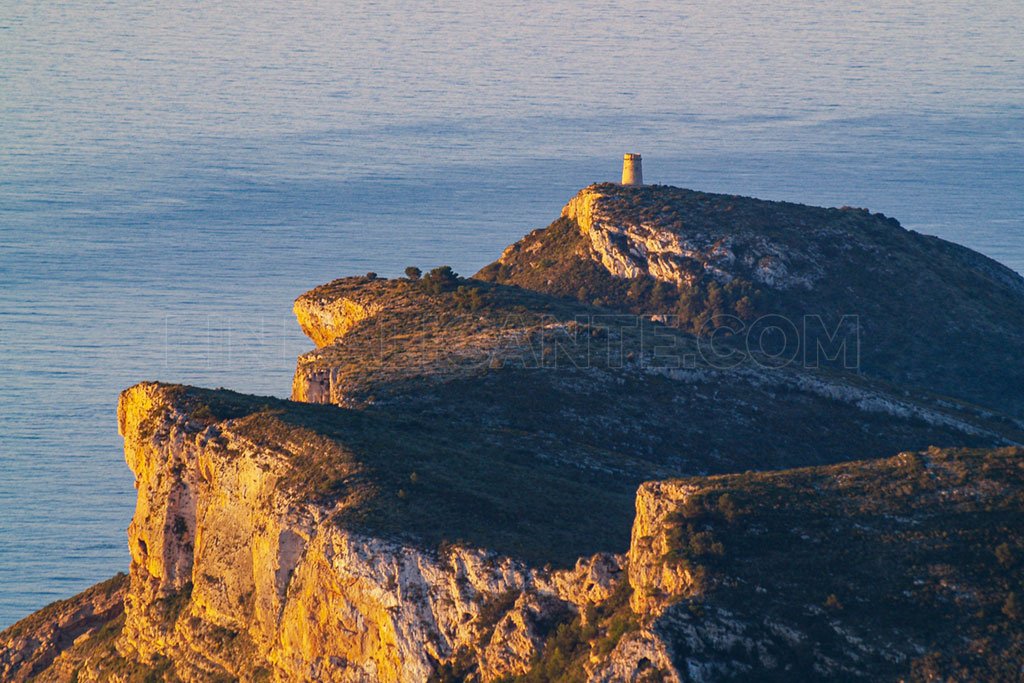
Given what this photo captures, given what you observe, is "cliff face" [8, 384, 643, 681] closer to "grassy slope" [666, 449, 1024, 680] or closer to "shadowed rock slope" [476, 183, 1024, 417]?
"grassy slope" [666, 449, 1024, 680]

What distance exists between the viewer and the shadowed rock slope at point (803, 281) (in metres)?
141

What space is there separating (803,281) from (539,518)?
83.2m

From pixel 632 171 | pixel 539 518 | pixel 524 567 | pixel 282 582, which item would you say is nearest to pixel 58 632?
pixel 282 582

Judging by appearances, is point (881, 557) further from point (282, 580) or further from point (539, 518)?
point (282, 580)

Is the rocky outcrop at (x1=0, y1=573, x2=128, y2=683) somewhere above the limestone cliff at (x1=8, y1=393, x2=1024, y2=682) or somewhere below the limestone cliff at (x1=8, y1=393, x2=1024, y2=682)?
below

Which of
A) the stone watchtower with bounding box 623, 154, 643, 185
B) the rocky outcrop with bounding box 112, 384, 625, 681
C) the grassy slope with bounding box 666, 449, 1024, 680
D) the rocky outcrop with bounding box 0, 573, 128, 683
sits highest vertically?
the stone watchtower with bounding box 623, 154, 643, 185

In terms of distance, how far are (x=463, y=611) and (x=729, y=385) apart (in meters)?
41.8

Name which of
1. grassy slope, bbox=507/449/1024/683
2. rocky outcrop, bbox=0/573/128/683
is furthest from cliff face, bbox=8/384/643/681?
rocky outcrop, bbox=0/573/128/683

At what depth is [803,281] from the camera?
14625cm

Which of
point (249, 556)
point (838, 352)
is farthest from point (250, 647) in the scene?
point (838, 352)

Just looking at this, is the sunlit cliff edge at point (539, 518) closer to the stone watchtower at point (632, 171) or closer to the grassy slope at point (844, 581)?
the grassy slope at point (844, 581)

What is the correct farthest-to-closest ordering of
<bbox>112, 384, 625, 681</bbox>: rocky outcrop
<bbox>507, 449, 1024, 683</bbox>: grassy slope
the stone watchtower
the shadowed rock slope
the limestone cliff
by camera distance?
the stone watchtower < the shadowed rock slope < <bbox>112, 384, 625, 681</bbox>: rocky outcrop < the limestone cliff < <bbox>507, 449, 1024, 683</bbox>: grassy slope

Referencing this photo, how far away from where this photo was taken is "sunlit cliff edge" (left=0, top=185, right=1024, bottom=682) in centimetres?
5388

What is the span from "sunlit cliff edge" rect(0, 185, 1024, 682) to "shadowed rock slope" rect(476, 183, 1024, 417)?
89.5 feet
